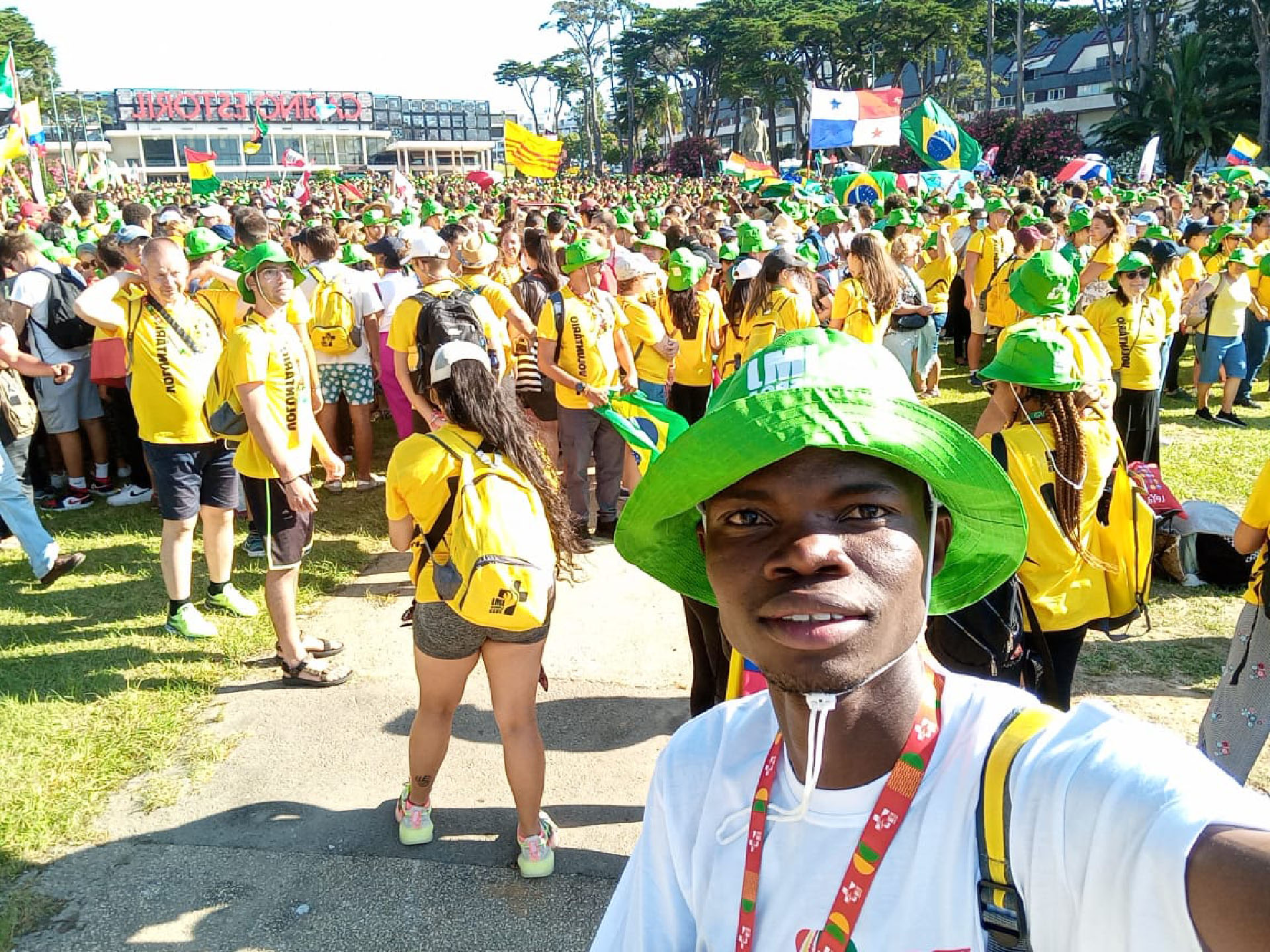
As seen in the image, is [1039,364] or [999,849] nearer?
[999,849]

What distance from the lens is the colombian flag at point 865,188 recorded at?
1705cm

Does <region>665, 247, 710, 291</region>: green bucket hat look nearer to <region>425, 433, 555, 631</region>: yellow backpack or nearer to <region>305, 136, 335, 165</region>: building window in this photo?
<region>425, 433, 555, 631</region>: yellow backpack

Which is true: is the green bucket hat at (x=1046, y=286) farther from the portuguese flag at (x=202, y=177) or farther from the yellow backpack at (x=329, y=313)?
the portuguese flag at (x=202, y=177)

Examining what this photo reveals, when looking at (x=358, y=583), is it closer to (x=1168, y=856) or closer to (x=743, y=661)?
(x=743, y=661)

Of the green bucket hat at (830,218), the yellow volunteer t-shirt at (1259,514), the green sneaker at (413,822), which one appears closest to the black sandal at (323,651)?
the green sneaker at (413,822)

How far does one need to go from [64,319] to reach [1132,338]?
7678mm

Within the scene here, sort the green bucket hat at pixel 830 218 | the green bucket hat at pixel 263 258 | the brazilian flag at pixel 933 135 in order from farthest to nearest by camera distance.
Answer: the brazilian flag at pixel 933 135, the green bucket hat at pixel 830 218, the green bucket hat at pixel 263 258

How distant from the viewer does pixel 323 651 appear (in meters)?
4.90

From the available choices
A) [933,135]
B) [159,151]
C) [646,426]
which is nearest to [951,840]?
[646,426]

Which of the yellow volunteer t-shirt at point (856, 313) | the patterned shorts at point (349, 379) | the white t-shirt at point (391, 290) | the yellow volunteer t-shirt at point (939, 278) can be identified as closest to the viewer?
the yellow volunteer t-shirt at point (856, 313)

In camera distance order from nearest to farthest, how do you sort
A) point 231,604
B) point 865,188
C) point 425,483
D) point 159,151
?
point 425,483 → point 231,604 → point 865,188 → point 159,151

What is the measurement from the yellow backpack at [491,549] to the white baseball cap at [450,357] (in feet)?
0.66

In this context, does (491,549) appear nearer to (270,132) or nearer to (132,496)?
(132,496)

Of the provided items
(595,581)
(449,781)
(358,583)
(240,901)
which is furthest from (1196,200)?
(240,901)
